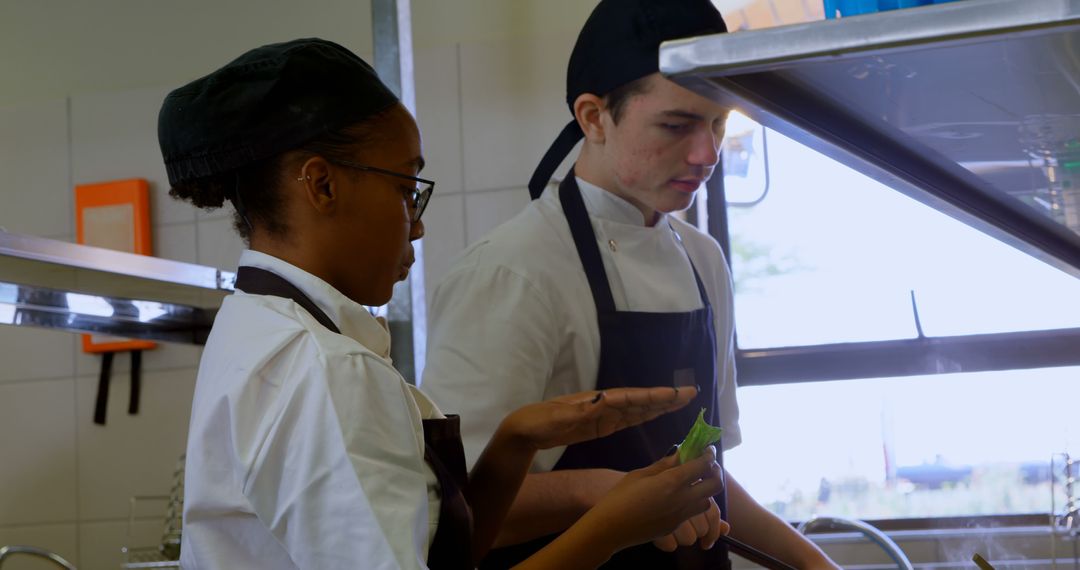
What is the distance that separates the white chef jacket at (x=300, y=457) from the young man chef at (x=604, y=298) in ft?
1.79

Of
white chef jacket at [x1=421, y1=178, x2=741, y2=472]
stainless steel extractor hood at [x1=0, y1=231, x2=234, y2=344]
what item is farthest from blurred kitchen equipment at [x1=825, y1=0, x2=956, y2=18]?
stainless steel extractor hood at [x1=0, y1=231, x2=234, y2=344]

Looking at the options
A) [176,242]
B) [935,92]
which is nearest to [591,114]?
[935,92]

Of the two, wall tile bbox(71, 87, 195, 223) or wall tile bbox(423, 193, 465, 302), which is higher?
wall tile bbox(71, 87, 195, 223)

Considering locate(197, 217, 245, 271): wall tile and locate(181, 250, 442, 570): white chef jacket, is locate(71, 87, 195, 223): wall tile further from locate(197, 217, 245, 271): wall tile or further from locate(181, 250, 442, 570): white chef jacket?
locate(181, 250, 442, 570): white chef jacket

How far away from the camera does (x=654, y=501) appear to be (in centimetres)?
111

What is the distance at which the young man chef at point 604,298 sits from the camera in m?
1.48

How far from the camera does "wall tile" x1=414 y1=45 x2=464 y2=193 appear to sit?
2717 mm

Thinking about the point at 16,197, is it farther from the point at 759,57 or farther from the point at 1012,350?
the point at 759,57

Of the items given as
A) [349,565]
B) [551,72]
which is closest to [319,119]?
[349,565]

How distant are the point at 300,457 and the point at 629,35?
0.95 meters

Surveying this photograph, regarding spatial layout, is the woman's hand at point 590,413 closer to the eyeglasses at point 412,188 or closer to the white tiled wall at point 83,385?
the eyeglasses at point 412,188

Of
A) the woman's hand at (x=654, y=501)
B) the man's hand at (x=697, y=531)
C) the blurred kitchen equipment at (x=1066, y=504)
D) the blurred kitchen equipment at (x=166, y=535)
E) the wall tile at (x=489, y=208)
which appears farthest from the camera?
the wall tile at (x=489, y=208)

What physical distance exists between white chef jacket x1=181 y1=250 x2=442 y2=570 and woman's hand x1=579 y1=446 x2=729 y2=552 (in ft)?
0.77

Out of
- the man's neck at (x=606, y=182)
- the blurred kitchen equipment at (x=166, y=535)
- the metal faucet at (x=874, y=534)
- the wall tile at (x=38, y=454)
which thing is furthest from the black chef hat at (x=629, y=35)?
the wall tile at (x=38, y=454)
